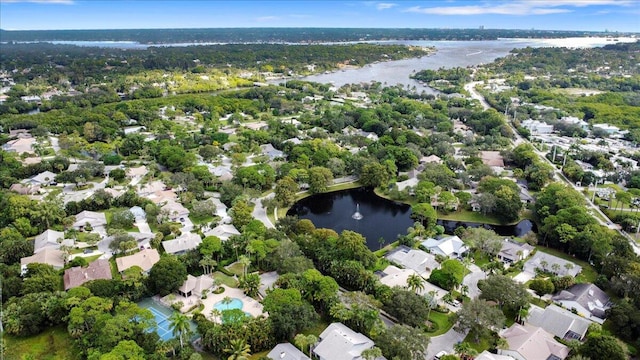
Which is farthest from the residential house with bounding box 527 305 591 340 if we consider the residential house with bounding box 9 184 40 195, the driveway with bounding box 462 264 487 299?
the residential house with bounding box 9 184 40 195

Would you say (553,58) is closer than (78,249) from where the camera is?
No

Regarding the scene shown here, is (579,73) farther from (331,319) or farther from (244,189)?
(331,319)

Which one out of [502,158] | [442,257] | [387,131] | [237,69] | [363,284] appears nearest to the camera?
[363,284]

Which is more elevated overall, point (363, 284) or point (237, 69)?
point (237, 69)

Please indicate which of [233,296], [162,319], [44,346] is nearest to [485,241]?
[233,296]

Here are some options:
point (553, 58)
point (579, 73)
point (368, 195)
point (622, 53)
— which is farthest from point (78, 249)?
point (622, 53)
